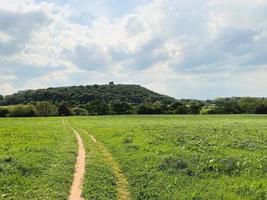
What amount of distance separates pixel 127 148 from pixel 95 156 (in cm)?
371

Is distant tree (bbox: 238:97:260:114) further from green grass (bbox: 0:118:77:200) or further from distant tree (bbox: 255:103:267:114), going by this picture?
green grass (bbox: 0:118:77:200)

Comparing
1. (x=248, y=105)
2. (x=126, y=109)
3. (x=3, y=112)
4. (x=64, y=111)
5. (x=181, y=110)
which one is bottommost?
(x=3, y=112)

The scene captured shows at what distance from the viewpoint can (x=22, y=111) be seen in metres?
138

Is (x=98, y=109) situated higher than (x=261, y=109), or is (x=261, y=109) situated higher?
(x=98, y=109)

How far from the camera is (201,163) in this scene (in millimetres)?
21578

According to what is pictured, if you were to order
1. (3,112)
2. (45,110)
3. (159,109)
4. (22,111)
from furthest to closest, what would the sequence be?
(159,109)
(45,110)
(3,112)
(22,111)

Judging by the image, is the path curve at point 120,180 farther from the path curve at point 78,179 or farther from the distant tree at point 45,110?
the distant tree at point 45,110

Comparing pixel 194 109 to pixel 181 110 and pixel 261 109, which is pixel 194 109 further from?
pixel 261 109

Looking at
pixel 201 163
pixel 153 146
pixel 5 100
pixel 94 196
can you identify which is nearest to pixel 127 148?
pixel 153 146

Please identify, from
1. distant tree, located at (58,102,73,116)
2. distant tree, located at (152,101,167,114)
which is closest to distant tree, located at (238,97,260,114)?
distant tree, located at (152,101,167,114)

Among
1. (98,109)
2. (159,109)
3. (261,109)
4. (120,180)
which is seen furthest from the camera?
(98,109)

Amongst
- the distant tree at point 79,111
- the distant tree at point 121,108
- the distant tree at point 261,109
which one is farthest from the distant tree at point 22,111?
the distant tree at point 261,109

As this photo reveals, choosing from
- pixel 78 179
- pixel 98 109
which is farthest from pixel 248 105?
pixel 78 179

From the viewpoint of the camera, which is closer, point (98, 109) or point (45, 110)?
point (45, 110)
